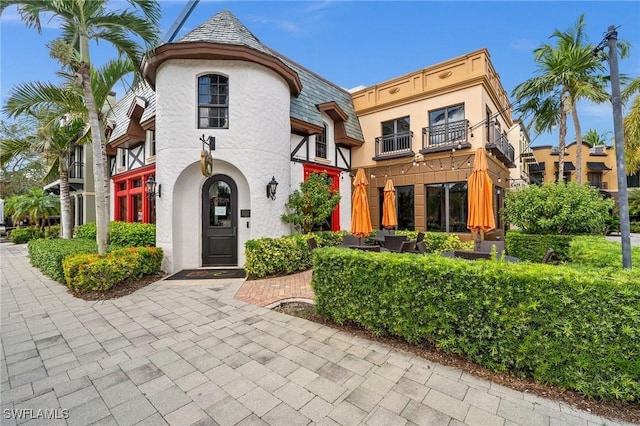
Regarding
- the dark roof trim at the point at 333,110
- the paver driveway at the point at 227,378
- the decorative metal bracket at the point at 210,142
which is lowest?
the paver driveway at the point at 227,378

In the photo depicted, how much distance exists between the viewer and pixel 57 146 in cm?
1175

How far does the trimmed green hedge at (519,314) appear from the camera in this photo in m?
2.57

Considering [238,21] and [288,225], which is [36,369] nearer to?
[288,225]

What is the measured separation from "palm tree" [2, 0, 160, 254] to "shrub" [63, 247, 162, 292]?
0.87 m

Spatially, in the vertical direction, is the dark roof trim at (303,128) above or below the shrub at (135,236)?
above

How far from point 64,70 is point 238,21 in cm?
554

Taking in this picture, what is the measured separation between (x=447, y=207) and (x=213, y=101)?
9.48 m

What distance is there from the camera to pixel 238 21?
385 inches

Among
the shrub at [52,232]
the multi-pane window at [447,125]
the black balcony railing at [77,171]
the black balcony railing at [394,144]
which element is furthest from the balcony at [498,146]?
the shrub at [52,232]

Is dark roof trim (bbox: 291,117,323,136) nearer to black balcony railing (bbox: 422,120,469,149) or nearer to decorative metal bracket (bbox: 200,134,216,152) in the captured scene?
decorative metal bracket (bbox: 200,134,216,152)

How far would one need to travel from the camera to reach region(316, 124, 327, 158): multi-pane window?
38.2ft

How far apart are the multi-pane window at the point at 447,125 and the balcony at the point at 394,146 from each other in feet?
3.11

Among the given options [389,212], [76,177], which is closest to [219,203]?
[389,212]

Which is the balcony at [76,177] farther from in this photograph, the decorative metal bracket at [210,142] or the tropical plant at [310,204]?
the tropical plant at [310,204]
